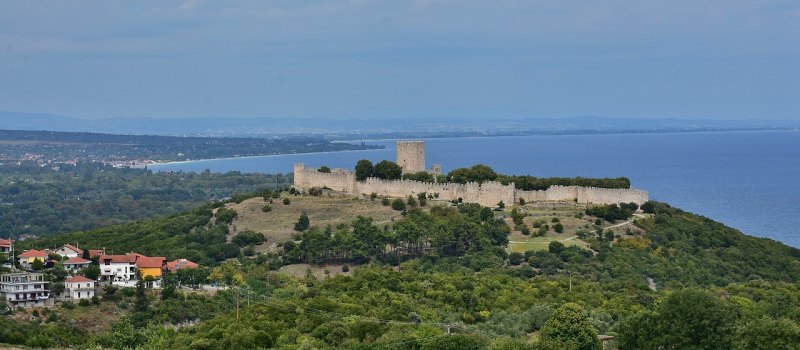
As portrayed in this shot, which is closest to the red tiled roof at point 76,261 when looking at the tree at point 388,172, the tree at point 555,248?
the tree at point 555,248

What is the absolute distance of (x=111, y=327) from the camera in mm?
36250

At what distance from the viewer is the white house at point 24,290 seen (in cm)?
3803

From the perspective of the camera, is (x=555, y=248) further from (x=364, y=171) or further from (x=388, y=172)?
(x=364, y=171)

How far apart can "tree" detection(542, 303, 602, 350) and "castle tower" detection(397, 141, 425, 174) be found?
33753 millimetres

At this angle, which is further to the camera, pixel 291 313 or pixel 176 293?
pixel 176 293

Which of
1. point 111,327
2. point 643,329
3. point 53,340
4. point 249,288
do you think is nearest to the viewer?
point 643,329

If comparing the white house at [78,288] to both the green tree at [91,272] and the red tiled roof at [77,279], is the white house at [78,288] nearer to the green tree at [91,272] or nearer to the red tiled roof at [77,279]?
the red tiled roof at [77,279]

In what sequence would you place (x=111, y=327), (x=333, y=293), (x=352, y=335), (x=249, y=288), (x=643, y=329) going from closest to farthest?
(x=643, y=329) < (x=352, y=335) < (x=111, y=327) < (x=333, y=293) < (x=249, y=288)

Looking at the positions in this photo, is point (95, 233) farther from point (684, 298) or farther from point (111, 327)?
point (684, 298)

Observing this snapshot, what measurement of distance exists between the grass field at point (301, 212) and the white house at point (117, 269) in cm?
978

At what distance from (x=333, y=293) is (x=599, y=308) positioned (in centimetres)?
881

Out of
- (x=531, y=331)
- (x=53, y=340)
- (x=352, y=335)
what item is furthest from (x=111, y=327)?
(x=531, y=331)

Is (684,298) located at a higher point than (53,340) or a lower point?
higher

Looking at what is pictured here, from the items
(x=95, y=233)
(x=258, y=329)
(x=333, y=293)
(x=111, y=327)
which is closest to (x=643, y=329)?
(x=258, y=329)
